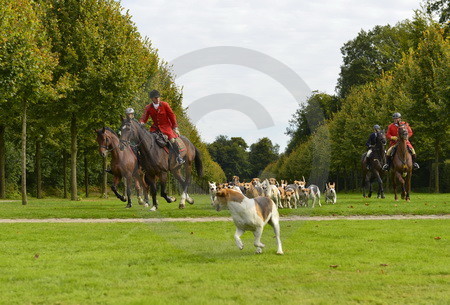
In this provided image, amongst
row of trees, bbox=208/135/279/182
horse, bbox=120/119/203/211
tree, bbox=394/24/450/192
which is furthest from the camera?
row of trees, bbox=208/135/279/182

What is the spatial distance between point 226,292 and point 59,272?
3310mm

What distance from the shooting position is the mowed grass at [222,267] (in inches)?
293

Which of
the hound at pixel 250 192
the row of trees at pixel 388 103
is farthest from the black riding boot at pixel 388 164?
the hound at pixel 250 192

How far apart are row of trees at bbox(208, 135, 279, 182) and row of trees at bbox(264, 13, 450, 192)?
19.0 feet

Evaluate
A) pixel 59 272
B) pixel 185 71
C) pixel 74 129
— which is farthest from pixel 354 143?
pixel 59 272

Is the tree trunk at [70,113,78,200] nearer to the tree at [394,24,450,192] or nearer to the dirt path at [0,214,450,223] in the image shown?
the dirt path at [0,214,450,223]

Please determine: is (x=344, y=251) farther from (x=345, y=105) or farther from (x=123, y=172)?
(x=345, y=105)

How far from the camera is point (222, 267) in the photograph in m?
9.52

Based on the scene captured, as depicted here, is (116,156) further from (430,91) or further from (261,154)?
(261,154)

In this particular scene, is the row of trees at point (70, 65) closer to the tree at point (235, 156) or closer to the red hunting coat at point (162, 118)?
the red hunting coat at point (162, 118)

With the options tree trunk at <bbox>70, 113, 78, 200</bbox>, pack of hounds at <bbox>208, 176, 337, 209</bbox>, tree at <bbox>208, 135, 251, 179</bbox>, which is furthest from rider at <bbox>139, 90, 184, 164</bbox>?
tree at <bbox>208, 135, 251, 179</bbox>

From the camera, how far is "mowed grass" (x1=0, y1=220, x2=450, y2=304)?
7.44 meters

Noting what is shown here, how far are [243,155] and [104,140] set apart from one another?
3625 centimetres

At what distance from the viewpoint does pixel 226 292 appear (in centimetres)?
760
